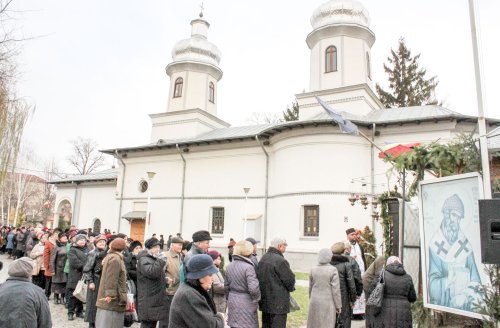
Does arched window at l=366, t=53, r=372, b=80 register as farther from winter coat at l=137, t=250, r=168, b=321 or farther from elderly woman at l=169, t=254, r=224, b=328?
elderly woman at l=169, t=254, r=224, b=328

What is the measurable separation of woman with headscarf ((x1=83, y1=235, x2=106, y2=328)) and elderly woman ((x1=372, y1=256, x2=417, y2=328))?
15.6 ft

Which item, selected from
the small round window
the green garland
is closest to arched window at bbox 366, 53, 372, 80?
the small round window

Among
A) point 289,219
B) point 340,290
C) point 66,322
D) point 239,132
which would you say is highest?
point 239,132

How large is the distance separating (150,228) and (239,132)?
8.16m

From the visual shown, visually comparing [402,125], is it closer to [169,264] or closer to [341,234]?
[341,234]

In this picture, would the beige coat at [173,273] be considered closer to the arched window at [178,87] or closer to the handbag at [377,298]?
the handbag at [377,298]

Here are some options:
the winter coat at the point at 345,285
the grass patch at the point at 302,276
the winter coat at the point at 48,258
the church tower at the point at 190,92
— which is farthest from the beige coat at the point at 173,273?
the church tower at the point at 190,92

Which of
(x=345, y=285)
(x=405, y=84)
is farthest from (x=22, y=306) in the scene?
(x=405, y=84)

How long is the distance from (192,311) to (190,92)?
25064 millimetres

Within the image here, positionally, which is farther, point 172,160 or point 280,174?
point 172,160

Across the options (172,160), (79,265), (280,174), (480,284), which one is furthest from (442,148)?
(172,160)

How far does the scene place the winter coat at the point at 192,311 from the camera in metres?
3.40

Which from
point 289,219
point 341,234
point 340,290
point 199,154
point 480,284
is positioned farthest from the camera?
point 199,154

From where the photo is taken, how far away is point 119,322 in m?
5.90
